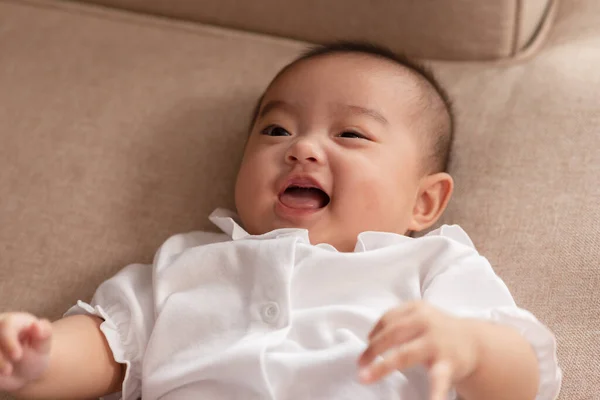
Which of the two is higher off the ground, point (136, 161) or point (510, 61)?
point (510, 61)

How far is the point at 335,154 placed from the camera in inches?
41.4

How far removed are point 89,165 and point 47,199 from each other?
0.09 meters

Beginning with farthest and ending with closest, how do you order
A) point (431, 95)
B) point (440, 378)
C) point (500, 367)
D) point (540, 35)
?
point (540, 35) < point (431, 95) < point (500, 367) < point (440, 378)

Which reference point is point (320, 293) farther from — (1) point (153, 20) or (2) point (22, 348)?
(1) point (153, 20)

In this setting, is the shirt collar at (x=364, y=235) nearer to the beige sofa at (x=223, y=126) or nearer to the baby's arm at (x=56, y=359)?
the beige sofa at (x=223, y=126)

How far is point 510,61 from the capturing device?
140 cm

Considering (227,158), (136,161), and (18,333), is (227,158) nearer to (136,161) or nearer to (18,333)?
(136,161)

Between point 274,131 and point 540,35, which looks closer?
point 274,131

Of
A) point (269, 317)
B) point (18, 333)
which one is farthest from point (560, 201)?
point (18, 333)

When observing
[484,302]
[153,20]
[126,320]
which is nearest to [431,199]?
[484,302]

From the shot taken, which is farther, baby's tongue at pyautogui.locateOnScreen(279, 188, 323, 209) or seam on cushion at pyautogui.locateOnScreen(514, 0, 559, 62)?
seam on cushion at pyautogui.locateOnScreen(514, 0, 559, 62)

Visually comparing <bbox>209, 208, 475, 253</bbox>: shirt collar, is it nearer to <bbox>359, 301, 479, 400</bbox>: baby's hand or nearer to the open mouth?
the open mouth

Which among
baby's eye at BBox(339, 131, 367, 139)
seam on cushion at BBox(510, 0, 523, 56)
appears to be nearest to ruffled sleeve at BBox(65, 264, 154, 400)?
baby's eye at BBox(339, 131, 367, 139)

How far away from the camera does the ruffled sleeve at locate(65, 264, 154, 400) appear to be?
3.20 ft
